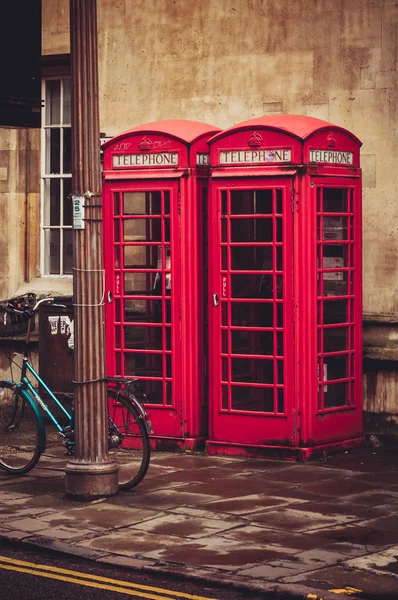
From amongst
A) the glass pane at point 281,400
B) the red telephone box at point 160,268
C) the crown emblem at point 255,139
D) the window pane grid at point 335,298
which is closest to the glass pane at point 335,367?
the window pane grid at point 335,298

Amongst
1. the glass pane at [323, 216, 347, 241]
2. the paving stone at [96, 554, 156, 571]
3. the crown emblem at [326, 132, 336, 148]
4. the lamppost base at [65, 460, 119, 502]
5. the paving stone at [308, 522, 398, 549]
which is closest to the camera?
the paving stone at [96, 554, 156, 571]

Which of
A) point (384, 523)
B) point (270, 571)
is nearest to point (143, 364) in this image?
point (384, 523)

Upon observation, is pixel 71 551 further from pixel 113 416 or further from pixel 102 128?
pixel 102 128

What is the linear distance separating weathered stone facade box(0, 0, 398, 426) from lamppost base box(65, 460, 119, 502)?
356 centimetres

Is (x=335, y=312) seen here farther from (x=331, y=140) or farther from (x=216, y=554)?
(x=216, y=554)

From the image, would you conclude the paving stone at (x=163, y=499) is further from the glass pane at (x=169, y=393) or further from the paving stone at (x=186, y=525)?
the glass pane at (x=169, y=393)

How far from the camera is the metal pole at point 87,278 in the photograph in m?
9.19

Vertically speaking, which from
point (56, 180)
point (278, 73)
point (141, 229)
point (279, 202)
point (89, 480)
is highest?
point (278, 73)

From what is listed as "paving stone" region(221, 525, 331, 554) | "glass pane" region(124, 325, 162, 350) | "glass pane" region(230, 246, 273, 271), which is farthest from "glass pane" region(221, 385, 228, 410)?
"paving stone" region(221, 525, 331, 554)

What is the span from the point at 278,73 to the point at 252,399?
3.58m

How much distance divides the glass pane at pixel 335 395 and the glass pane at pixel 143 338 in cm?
166

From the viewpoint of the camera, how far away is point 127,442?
10.2m

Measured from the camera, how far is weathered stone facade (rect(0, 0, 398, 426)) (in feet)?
38.9

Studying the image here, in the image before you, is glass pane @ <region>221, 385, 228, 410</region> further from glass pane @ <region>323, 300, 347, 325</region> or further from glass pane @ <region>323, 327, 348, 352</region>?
glass pane @ <region>323, 300, 347, 325</region>
